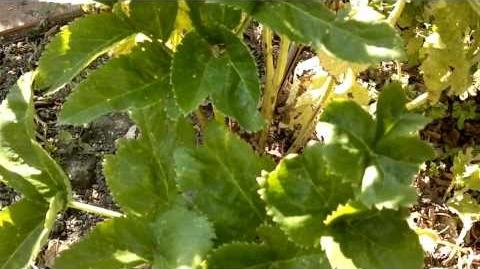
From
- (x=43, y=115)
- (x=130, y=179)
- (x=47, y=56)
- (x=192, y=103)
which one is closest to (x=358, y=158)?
(x=192, y=103)

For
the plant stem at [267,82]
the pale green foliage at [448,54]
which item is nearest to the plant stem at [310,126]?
the plant stem at [267,82]

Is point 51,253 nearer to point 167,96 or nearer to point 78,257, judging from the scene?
point 78,257

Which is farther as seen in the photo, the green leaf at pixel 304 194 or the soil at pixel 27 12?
the soil at pixel 27 12

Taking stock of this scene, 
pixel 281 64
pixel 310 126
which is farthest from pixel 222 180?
pixel 310 126

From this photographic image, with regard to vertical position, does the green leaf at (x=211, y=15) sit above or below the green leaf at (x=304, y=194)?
above

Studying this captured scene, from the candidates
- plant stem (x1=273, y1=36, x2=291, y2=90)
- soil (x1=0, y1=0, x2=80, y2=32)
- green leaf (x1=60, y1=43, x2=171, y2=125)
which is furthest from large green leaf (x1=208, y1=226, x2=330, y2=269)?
soil (x1=0, y1=0, x2=80, y2=32)

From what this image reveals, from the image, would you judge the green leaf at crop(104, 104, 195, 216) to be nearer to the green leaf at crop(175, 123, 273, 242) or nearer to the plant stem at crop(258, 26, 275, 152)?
the green leaf at crop(175, 123, 273, 242)

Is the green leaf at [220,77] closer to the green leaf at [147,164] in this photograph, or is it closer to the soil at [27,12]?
the green leaf at [147,164]

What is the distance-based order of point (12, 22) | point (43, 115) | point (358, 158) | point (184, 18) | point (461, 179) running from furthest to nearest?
point (12, 22) < point (43, 115) < point (461, 179) < point (184, 18) < point (358, 158)
